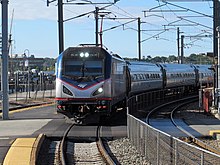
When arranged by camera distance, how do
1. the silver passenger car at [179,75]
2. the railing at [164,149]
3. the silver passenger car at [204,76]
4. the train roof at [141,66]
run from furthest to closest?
the silver passenger car at [204,76], the silver passenger car at [179,75], the train roof at [141,66], the railing at [164,149]

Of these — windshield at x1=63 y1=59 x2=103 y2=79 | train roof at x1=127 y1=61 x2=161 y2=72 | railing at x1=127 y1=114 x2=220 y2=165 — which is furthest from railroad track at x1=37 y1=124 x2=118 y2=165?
train roof at x1=127 y1=61 x2=161 y2=72

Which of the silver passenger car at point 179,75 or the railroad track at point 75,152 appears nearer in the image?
the railroad track at point 75,152

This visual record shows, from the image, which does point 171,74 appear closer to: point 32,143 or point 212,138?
point 212,138

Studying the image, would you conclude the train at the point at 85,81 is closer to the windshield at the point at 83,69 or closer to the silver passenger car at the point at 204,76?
the windshield at the point at 83,69

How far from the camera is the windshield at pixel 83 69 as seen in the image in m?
21.4

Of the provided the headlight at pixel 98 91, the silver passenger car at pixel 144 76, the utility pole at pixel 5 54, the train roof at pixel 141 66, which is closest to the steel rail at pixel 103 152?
the headlight at pixel 98 91

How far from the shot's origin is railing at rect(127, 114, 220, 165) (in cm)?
828

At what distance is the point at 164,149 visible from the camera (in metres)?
11.2

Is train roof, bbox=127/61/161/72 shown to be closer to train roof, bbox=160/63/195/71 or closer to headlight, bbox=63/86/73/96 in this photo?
train roof, bbox=160/63/195/71

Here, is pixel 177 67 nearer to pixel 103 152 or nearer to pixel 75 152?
pixel 75 152

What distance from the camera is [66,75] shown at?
70.6 ft

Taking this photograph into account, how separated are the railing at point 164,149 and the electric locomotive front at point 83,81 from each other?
4226mm

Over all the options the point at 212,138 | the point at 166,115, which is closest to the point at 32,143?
the point at 212,138

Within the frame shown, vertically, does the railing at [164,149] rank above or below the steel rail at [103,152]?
above
